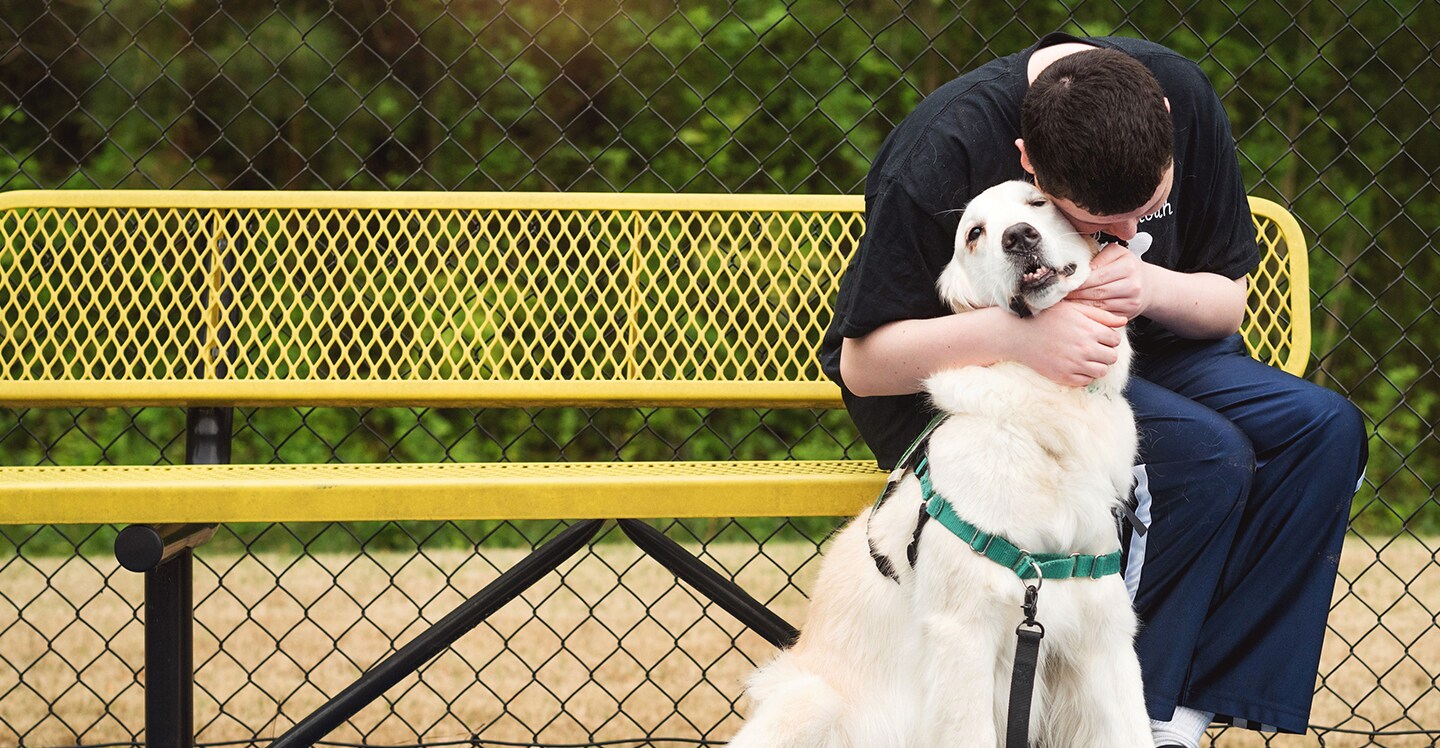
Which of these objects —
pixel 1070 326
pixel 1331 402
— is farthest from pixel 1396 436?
pixel 1070 326

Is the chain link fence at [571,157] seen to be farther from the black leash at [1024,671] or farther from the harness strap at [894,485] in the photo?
the black leash at [1024,671]

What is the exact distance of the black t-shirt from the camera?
192cm

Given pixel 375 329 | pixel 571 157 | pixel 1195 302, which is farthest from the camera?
pixel 571 157

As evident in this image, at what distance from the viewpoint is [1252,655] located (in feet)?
6.10

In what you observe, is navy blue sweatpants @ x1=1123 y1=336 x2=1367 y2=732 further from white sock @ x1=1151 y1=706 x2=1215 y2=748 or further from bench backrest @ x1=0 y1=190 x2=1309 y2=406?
bench backrest @ x1=0 y1=190 x2=1309 y2=406

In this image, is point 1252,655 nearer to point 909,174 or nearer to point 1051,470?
point 1051,470

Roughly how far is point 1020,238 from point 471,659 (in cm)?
237

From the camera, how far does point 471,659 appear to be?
11.5ft

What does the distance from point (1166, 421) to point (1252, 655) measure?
38 centimetres

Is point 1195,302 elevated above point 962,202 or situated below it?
below

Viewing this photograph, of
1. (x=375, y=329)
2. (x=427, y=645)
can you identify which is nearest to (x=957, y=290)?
(x=427, y=645)

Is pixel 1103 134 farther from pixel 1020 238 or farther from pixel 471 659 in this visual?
pixel 471 659

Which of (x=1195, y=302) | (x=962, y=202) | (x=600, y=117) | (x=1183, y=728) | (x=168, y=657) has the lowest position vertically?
(x=600, y=117)

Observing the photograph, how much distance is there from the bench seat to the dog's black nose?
0.56 m
